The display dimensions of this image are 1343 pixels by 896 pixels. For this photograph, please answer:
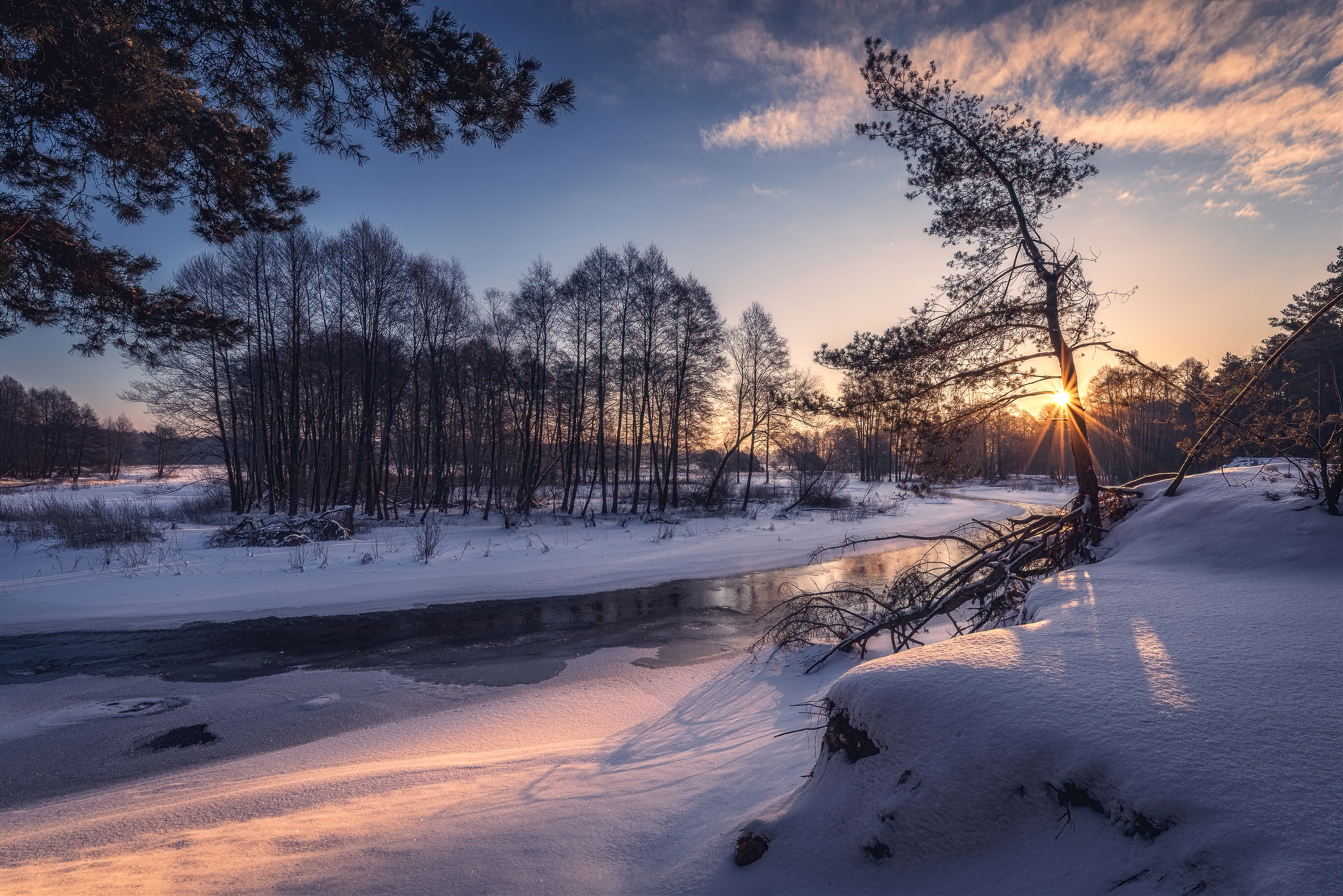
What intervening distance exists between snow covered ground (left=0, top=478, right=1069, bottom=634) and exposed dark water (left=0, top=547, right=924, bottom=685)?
28.0 inches

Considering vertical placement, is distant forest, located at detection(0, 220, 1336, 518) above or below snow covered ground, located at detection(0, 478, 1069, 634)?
above

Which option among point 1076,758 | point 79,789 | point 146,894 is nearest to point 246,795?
point 146,894

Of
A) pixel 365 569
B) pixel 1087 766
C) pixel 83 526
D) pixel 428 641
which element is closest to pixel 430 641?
pixel 428 641

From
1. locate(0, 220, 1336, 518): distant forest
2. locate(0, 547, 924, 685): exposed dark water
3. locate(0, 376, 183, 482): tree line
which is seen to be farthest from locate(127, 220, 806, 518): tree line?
locate(0, 376, 183, 482): tree line

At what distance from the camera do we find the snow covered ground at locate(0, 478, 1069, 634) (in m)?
9.84

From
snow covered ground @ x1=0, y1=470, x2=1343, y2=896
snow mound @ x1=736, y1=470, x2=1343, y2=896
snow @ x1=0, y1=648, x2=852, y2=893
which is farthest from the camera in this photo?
snow @ x1=0, y1=648, x2=852, y2=893

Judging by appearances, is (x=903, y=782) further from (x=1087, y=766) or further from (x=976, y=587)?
(x=976, y=587)

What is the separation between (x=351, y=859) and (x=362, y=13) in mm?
5012

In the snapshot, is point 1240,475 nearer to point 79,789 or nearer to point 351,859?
point 351,859

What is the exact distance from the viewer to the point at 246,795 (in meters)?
3.49

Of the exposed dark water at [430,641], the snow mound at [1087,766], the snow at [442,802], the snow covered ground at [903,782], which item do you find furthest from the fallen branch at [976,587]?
the snow mound at [1087,766]

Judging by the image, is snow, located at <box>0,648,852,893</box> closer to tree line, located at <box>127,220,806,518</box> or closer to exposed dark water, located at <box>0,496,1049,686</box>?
exposed dark water, located at <box>0,496,1049,686</box>

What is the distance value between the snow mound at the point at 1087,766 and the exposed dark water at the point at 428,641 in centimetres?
519

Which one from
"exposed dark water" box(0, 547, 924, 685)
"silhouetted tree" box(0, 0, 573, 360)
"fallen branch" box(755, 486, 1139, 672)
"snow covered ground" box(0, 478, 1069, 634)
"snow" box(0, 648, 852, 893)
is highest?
"silhouetted tree" box(0, 0, 573, 360)
